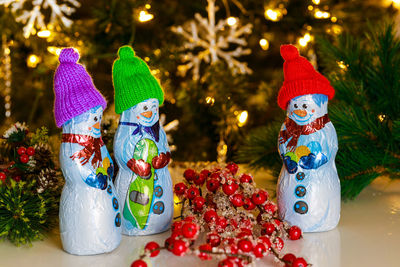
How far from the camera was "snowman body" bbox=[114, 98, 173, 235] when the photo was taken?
2.74 feet

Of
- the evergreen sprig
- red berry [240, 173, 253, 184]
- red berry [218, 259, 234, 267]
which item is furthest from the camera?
the evergreen sprig

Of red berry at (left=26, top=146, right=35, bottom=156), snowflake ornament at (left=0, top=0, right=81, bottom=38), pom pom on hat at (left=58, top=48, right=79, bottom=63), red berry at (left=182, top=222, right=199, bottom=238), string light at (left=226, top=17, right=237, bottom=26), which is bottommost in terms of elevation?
red berry at (left=182, top=222, right=199, bottom=238)

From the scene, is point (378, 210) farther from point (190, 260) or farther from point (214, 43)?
point (214, 43)

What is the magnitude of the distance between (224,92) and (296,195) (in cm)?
50

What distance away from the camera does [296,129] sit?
0.85 m

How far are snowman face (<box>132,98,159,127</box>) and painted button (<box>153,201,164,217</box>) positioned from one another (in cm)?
14

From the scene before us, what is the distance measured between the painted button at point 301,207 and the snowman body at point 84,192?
320 mm

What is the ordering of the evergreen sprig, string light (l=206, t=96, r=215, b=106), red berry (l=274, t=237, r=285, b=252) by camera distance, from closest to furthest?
red berry (l=274, t=237, r=285, b=252), the evergreen sprig, string light (l=206, t=96, r=215, b=106)

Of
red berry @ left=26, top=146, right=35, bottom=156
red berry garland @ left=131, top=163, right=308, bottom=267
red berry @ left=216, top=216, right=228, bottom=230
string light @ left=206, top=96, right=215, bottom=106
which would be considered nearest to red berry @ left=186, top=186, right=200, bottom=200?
red berry garland @ left=131, top=163, right=308, bottom=267

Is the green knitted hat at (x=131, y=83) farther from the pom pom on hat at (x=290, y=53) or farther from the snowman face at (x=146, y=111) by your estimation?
the pom pom on hat at (x=290, y=53)

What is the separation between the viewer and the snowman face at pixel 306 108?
84cm

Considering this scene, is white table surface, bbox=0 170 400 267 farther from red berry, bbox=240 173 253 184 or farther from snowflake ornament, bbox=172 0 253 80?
snowflake ornament, bbox=172 0 253 80

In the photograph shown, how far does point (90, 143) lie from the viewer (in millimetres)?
770

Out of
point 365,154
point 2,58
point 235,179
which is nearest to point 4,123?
point 2,58
